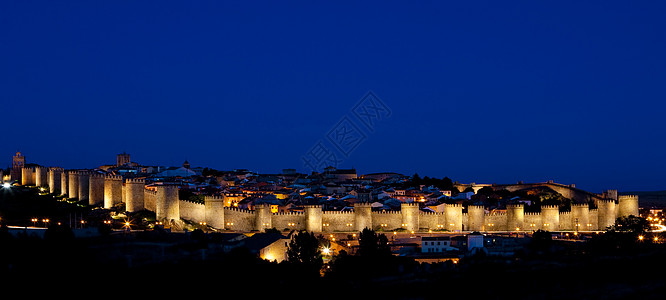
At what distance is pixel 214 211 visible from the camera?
24922 mm

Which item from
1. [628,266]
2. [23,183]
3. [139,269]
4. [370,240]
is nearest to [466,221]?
[370,240]

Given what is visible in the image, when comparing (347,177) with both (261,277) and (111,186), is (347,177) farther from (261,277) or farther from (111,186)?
(261,277)

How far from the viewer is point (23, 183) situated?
114 ft

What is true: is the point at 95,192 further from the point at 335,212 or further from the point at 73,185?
the point at 335,212

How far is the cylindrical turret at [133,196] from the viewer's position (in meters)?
25.9

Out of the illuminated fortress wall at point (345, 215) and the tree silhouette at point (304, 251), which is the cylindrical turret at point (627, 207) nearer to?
the illuminated fortress wall at point (345, 215)

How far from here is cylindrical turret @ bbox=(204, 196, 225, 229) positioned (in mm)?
24766

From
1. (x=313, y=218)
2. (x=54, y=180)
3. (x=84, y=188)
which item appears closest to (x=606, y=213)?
(x=313, y=218)

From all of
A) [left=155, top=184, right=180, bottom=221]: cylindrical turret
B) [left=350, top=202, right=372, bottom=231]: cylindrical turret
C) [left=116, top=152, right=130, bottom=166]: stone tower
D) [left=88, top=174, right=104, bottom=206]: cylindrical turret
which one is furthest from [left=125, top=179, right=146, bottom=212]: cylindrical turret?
[left=116, top=152, right=130, bottom=166]: stone tower

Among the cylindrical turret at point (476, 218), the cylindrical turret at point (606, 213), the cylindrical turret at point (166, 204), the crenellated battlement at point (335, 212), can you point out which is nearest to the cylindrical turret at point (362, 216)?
the crenellated battlement at point (335, 212)

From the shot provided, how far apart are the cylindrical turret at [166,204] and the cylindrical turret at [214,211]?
1071 mm

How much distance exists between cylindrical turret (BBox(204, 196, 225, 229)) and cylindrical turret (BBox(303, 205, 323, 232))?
313 centimetres

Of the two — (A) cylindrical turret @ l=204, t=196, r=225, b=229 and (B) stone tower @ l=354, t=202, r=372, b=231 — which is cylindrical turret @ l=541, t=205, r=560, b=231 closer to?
(B) stone tower @ l=354, t=202, r=372, b=231

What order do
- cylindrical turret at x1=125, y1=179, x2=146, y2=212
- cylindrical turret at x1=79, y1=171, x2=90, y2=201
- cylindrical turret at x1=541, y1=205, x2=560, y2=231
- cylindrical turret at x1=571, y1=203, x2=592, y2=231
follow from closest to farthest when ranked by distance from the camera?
cylindrical turret at x1=125, y1=179, x2=146, y2=212 → cylindrical turret at x1=541, y1=205, x2=560, y2=231 → cylindrical turret at x1=571, y1=203, x2=592, y2=231 → cylindrical turret at x1=79, y1=171, x2=90, y2=201
